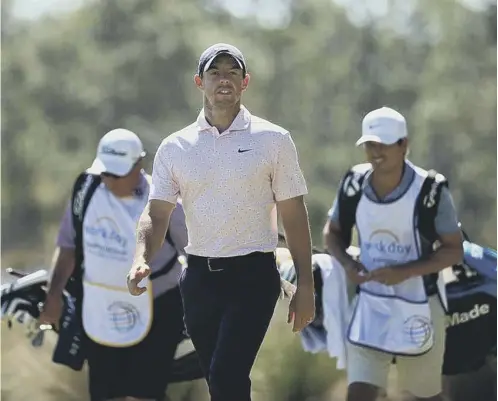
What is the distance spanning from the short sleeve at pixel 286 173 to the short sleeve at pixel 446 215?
164 centimetres

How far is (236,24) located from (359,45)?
72 cm

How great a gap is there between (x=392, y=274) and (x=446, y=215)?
0.36m

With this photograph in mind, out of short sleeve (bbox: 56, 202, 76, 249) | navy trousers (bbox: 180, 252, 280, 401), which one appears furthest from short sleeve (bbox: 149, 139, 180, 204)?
short sleeve (bbox: 56, 202, 76, 249)

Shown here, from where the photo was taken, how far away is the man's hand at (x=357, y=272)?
17.8 ft

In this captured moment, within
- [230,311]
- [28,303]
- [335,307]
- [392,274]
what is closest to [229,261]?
[230,311]

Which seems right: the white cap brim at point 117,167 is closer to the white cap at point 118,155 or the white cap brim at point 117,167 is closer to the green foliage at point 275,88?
the white cap at point 118,155

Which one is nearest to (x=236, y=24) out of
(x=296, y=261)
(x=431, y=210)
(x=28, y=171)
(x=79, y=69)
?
(x=79, y=69)

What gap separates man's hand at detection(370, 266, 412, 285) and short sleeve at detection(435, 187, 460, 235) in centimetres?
25

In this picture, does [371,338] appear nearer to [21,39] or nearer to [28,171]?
[28,171]

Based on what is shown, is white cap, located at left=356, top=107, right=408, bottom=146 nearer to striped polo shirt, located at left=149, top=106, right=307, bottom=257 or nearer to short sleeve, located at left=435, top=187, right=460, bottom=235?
short sleeve, located at left=435, top=187, right=460, bottom=235

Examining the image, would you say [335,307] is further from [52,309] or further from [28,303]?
[28,303]

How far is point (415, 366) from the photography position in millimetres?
5539

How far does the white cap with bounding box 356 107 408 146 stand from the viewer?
5.43m

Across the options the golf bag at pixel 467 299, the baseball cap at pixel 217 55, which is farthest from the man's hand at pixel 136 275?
the golf bag at pixel 467 299
